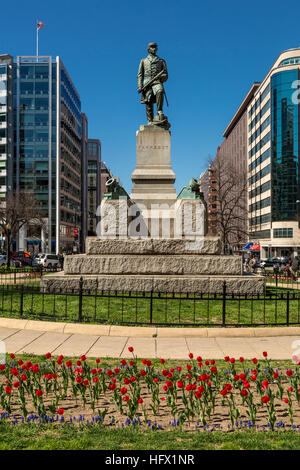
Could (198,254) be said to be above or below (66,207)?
below

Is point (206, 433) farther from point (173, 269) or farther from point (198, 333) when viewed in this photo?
point (173, 269)

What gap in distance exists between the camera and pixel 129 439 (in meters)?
4.14

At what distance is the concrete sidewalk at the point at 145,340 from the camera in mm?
7902

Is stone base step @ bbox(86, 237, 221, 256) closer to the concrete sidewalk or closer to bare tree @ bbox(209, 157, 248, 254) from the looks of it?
the concrete sidewalk

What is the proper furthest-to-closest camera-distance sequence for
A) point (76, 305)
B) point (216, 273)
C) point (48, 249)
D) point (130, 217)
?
point (48, 249) → point (130, 217) → point (216, 273) → point (76, 305)

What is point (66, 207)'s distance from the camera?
88062 mm

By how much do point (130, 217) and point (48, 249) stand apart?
6582cm

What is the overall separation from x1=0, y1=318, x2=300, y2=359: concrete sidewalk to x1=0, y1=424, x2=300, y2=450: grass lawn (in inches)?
127

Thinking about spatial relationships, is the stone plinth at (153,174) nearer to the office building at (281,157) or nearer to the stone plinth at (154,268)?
the stone plinth at (154,268)

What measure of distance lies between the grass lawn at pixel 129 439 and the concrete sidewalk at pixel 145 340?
3.22m

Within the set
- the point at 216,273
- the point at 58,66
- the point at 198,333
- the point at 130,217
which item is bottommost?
the point at 198,333

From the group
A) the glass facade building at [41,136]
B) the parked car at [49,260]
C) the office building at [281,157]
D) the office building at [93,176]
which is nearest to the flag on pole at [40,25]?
the glass facade building at [41,136]

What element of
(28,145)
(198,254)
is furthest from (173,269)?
(28,145)

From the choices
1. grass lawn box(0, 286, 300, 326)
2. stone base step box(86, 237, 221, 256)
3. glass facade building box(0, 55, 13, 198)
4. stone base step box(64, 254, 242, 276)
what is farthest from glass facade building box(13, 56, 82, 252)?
grass lawn box(0, 286, 300, 326)
